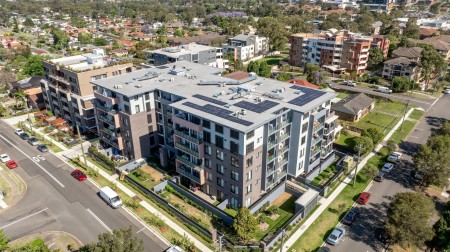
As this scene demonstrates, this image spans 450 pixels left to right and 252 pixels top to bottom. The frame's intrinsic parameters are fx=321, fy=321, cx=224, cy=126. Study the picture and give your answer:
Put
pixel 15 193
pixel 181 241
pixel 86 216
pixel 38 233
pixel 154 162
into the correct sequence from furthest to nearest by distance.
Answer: pixel 154 162
pixel 15 193
pixel 86 216
pixel 38 233
pixel 181 241

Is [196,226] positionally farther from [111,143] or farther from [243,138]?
[111,143]

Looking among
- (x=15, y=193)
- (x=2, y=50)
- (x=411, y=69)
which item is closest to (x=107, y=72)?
(x=15, y=193)

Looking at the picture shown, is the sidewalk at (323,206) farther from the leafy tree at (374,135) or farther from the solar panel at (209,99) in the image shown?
the solar panel at (209,99)

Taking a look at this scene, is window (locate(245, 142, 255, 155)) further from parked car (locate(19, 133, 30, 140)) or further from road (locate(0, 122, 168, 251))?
parked car (locate(19, 133, 30, 140))

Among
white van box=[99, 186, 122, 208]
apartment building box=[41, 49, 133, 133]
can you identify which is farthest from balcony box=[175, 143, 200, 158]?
apartment building box=[41, 49, 133, 133]

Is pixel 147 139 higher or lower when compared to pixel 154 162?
higher

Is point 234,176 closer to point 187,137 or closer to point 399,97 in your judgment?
point 187,137
